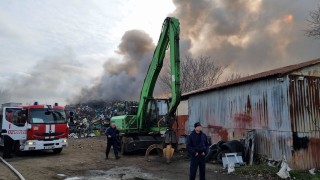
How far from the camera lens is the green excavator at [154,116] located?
17.2 m

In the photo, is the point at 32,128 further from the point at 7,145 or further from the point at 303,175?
the point at 303,175

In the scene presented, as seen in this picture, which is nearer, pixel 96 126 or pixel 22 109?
pixel 22 109

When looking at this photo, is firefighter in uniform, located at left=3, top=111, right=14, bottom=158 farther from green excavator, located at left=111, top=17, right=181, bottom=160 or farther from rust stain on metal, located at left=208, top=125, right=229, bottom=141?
rust stain on metal, located at left=208, top=125, right=229, bottom=141

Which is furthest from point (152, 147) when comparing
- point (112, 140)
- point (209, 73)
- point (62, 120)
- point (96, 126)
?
point (209, 73)

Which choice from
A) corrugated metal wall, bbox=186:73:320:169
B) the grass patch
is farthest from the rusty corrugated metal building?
the grass patch

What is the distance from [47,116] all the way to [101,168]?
5.58 meters

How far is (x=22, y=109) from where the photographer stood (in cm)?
1789

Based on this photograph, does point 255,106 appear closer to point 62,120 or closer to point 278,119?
point 278,119

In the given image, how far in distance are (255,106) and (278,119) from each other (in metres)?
1.63

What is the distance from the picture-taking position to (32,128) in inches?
695

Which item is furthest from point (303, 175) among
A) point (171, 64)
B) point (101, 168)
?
point (171, 64)

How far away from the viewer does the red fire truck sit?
57.8ft

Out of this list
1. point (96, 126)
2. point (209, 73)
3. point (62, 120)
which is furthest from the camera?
point (209, 73)

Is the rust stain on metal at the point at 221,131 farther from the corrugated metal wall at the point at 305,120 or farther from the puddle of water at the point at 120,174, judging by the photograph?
the puddle of water at the point at 120,174
